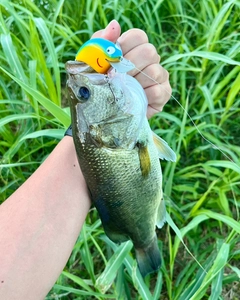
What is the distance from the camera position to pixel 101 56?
1126mm

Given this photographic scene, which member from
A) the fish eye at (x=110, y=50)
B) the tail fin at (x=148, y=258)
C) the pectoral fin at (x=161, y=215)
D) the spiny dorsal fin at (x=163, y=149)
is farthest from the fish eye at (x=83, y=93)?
the tail fin at (x=148, y=258)

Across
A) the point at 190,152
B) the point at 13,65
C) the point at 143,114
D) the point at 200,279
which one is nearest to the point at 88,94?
the point at 143,114

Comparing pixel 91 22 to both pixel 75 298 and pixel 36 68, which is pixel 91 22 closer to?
pixel 36 68

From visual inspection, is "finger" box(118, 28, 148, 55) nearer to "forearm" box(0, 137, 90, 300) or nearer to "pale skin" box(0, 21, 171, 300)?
"pale skin" box(0, 21, 171, 300)

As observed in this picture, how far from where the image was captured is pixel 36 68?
73.2 inches

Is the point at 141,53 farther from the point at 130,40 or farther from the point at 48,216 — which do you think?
the point at 48,216

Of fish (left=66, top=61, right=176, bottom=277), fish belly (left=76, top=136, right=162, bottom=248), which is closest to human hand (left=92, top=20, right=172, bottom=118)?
fish (left=66, top=61, right=176, bottom=277)

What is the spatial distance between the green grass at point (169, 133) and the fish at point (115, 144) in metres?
0.36

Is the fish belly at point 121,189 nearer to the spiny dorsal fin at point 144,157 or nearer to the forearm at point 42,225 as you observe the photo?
the spiny dorsal fin at point 144,157

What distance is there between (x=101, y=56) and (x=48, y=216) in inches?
24.9

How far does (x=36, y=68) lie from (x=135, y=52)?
0.64 m

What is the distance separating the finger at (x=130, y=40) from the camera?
143 cm

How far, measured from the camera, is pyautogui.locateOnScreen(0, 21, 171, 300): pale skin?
126 cm

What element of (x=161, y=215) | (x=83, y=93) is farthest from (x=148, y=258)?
(x=83, y=93)
